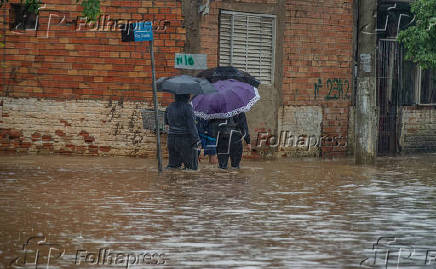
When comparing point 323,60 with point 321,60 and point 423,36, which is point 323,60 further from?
point 423,36

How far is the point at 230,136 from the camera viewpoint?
17.8 metres

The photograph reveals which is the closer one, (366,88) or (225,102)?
(225,102)

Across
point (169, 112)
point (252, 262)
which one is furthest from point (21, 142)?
point (252, 262)

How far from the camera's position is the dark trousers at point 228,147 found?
17719 mm

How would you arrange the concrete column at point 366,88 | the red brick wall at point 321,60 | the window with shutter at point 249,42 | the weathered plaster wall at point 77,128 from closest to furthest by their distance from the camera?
the concrete column at point 366,88
the weathered plaster wall at point 77,128
the window with shutter at point 249,42
the red brick wall at point 321,60

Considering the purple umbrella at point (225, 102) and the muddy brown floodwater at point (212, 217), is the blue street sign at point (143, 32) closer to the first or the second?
the purple umbrella at point (225, 102)

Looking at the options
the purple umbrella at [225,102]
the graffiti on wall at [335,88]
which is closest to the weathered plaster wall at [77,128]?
the purple umbrella at [225,102]

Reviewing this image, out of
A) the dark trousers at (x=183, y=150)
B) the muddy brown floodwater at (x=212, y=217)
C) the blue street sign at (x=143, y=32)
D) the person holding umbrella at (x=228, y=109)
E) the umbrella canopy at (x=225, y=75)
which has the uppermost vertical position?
the blue street sign at (x=143, y=32)

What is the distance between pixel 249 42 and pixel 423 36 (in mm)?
3781

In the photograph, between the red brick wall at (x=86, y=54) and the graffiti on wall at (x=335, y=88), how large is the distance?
3856 mm

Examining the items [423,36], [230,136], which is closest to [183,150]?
[230,136]

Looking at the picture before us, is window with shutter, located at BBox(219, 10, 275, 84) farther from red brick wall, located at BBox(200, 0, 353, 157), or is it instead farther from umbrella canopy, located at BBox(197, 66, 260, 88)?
umbrella canopy, located at BBox(197, 66, 260, 88)

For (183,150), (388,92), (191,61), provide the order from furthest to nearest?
(388,92) < (191,61) < (183,150)

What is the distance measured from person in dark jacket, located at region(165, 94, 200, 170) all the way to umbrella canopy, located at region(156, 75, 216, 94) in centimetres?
22
